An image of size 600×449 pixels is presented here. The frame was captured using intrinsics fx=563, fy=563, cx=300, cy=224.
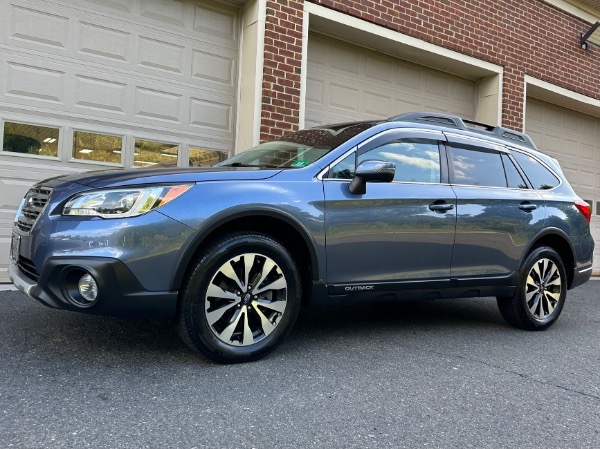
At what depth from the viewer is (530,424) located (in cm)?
268

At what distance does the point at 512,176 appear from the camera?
15.7 feet

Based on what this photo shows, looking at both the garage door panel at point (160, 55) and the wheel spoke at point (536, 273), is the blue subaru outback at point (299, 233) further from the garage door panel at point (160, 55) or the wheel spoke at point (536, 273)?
the garage door panel at point (160, 55)

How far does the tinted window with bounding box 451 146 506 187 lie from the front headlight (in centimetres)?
234

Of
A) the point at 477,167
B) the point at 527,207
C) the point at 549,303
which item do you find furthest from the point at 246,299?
the point at 549,303

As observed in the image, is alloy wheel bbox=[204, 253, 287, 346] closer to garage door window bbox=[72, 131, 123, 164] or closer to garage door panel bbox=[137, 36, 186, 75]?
garage door window bbox=[72, 131, 123, 164]

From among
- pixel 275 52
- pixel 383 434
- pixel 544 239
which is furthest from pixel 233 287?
pixel 275 52

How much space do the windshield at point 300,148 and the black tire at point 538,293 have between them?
187 cm

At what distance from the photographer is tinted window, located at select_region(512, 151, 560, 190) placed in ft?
16.2

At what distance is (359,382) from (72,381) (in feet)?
4.98

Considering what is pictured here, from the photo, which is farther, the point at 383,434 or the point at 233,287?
the point at 233,287

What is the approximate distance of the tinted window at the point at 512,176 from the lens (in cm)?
475

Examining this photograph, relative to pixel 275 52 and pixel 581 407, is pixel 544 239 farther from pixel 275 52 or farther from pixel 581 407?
pixel 275 52

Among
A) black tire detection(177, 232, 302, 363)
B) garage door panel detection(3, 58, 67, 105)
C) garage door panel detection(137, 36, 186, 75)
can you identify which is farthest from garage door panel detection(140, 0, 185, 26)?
black tire detection(177, 232, 302, 363)

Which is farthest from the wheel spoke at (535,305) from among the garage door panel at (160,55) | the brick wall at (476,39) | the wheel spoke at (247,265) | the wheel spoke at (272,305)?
the garage door panel at (160,55)
